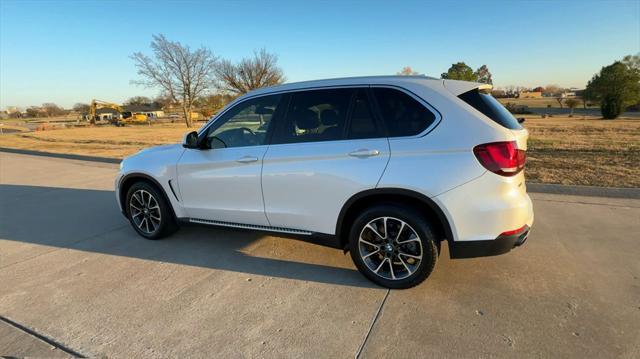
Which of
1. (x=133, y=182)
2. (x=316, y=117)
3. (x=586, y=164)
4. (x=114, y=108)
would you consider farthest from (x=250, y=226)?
(x=114, y=108)

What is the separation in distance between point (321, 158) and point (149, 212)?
8.42 ft

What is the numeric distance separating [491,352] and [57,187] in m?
8.66

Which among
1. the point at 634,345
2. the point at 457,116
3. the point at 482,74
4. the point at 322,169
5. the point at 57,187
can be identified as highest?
the point at 482,74

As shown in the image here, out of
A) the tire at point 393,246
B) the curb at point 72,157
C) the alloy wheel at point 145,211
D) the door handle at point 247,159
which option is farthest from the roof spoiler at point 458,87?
the curb at point 72,157

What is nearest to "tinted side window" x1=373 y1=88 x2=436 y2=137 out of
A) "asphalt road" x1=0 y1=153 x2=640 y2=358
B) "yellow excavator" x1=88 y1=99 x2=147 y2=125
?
"asphalt road" x1=0 y1=153 x2=640 y2=358

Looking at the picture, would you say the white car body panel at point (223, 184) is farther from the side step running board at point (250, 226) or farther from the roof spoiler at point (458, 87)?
the roof spoiler at point (458, 87)

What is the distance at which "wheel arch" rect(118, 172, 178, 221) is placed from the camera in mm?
4406

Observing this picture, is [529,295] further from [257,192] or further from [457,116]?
[257,192]

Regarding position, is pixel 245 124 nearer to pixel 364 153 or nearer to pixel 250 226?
pixel 250 226

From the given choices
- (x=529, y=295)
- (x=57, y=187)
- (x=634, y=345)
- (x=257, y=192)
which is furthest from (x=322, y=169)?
(x=57, y=187)

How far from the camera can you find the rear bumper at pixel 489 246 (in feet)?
9.62

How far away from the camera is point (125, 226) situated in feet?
17.1

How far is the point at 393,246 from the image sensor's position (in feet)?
10.5

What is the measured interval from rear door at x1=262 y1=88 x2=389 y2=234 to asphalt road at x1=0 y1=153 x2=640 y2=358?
2.20 ft
